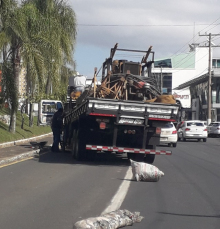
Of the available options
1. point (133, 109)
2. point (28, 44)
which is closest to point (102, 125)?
point (133, 109)

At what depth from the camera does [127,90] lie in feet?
53.2

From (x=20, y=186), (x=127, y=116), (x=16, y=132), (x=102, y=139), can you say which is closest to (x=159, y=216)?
(x=20, y=186)

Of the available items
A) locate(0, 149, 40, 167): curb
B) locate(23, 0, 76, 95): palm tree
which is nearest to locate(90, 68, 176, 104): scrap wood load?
locate(0, 149, 40, 167): curb

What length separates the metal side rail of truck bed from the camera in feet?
48.6

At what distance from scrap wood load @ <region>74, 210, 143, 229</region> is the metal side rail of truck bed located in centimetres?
715

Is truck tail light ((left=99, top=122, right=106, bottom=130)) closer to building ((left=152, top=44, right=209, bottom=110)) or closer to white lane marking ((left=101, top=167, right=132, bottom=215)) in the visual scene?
white lane marking ((left=101, top=167, right=132, bottom=215))

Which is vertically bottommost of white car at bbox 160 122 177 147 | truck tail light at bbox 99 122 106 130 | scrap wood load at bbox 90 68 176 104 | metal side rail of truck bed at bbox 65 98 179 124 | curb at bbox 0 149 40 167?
curb at bbox 0 149 40 167

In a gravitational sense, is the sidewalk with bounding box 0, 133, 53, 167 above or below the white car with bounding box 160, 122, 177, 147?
below

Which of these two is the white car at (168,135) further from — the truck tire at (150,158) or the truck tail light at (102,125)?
the truck tail light at (102,125)

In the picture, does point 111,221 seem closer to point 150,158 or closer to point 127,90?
point 127,90

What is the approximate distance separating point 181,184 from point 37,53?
12.1 metres

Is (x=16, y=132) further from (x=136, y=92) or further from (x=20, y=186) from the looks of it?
(x=20, y=186)

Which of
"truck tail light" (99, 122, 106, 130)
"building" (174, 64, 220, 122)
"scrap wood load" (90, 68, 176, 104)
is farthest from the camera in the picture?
"building" (174, 64, 220, 122)

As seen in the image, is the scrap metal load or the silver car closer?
the scrap metal load
